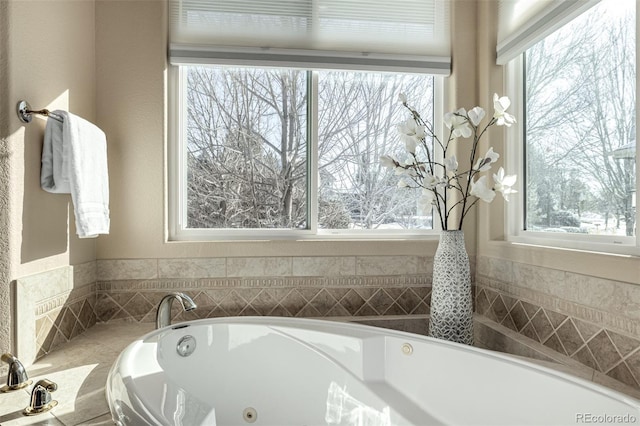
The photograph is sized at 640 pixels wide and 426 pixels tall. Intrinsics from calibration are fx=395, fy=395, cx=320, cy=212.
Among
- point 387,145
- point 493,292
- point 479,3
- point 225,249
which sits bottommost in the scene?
point 493,292

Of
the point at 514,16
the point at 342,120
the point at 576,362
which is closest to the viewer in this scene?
the point at 576,362

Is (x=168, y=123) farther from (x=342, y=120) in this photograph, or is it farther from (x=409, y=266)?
(x=409, y=266)

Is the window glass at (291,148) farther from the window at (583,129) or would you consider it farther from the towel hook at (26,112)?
the towel hook at (26,112)

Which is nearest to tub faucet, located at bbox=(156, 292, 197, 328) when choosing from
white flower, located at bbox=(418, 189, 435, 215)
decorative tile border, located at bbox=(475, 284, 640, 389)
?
white flower, located at bbox=(418, 189, 435, 215)

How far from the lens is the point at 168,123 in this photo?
1974mm

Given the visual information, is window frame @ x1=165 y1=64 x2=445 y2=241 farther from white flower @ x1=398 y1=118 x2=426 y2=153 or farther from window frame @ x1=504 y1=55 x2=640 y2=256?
white flower @ x1=398 y1=118 x2=426 y2=153

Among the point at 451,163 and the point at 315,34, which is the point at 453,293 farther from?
the point at 315,34

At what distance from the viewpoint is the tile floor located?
0.97 metres

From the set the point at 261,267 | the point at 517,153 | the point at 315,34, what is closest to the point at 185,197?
the point at 261,267

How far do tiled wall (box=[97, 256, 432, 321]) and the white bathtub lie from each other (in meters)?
0.27

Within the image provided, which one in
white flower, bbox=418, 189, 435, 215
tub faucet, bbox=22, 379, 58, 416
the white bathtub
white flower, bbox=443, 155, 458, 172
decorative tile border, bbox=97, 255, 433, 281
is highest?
white flower, bbox=443, 155, 458, 172

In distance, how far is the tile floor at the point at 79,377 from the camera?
3.17ft

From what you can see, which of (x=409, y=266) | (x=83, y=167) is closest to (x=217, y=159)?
(x=83, y=167)

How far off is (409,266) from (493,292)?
410 millimetres
